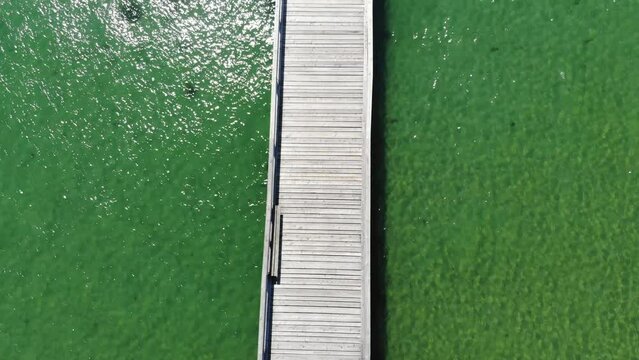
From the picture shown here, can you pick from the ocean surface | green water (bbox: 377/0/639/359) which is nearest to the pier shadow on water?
the ocean surface

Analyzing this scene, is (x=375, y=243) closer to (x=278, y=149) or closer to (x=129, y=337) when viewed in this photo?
(x=278, y=149)

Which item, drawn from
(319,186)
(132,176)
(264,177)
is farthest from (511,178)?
(132,176)

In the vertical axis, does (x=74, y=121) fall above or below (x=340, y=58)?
below

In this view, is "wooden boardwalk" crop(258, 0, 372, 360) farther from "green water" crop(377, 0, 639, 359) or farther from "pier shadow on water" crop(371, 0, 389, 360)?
"green water" crop(377, 0, 639, 359)

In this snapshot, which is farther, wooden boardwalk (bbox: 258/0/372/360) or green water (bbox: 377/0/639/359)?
green water (bbox: 377/0/639/359)

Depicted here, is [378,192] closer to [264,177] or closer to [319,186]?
[319,186]

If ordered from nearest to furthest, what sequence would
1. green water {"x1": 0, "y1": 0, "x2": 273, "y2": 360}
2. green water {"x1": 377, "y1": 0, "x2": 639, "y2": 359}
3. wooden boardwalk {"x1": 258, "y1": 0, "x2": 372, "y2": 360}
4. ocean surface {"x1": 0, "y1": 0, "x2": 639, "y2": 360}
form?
wooden boardwalk {"x1": 258, "y1": 0, "x2": 372, "y2": 360}
green water {"x1": 377, "y1": 0, "x2": 639, "y2": 359}
ocean surface {"x1": 0, "y1": 0, "x2": 639, "y2": 360}
green water {"x1": 0, "y1": 0, "x2": 273, "y2": 360}

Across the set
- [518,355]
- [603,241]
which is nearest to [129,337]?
[518,355]
